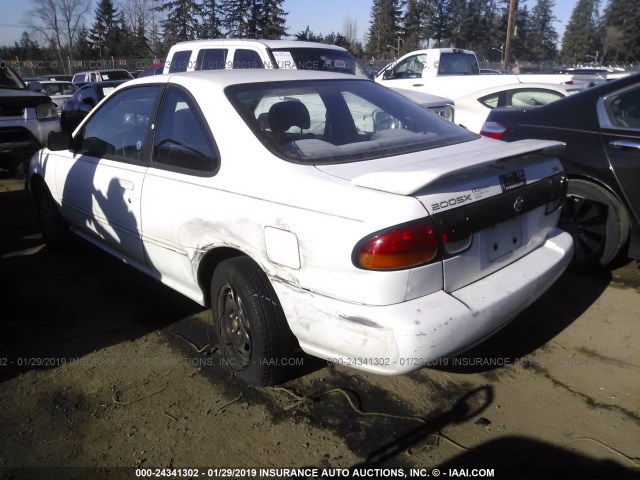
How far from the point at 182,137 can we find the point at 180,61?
20.5ft

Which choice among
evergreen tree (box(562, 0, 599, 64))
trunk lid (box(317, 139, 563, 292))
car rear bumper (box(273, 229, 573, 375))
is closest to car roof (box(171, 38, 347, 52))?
trunk lid (box(317, 139, 563, 292))

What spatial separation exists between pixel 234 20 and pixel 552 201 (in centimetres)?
4131

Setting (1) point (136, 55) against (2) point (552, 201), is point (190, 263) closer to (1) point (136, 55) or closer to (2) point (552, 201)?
(2) point (552, 201)

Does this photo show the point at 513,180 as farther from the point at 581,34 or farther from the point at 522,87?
the point at 581,34

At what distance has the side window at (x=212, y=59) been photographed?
824 centimetres

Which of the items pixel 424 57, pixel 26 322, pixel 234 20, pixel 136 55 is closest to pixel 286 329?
pixel 26 322

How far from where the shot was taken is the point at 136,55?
52750 mm

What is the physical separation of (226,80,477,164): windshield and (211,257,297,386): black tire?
667mm

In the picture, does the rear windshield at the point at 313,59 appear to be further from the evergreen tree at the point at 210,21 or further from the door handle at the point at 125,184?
the evergreen tree at the point at 210,21

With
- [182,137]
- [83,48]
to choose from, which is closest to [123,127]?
[182,137]

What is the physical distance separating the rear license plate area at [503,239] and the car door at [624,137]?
5.36 ft

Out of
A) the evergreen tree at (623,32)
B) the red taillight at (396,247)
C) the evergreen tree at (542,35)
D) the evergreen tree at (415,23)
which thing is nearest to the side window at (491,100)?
the red taillight at (396,247)

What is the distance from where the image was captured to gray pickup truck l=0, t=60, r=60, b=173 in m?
8.12

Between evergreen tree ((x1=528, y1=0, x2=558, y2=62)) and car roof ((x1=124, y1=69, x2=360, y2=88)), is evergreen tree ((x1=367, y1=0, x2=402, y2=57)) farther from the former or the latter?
car roof ((x1=124, y1=69, x2=360, y2=88))
